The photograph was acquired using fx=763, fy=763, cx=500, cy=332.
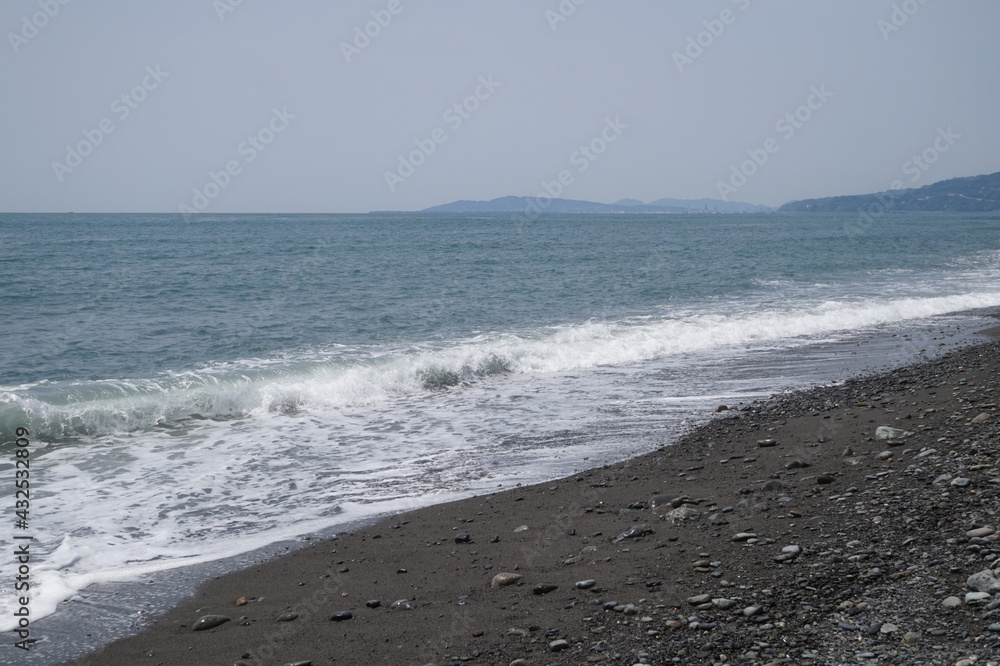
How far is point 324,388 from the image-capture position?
13305 mm

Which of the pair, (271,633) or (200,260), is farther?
(200,260)

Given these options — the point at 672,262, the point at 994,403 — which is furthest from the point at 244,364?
the point at 672,262

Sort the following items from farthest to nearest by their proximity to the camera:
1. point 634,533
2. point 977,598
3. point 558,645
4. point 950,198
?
point 950,198, point 634,533, point 558,645, point 977,598

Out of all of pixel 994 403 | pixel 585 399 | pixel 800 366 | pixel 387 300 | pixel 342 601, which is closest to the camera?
pixel 342 601

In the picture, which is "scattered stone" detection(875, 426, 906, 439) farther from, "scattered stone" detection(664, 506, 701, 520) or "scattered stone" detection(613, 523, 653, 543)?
"scattered stone" detection(613, 523, 653, 543)

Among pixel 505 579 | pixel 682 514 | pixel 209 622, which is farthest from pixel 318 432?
pixel 682 514

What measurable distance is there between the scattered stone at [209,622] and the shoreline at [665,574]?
80mm

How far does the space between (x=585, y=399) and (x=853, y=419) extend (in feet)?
14.0

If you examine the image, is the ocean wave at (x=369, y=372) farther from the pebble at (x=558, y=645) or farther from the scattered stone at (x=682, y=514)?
the pebble at (x=558, y=645)

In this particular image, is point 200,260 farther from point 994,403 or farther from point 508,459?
point 994,403

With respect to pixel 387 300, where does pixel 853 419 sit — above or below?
below

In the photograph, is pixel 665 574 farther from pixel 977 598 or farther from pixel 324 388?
pixel 324 388

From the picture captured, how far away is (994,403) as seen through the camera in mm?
8297

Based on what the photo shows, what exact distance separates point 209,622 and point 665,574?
3153 mm
